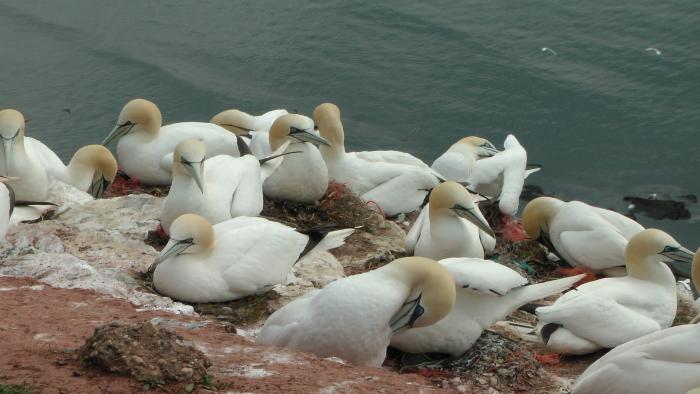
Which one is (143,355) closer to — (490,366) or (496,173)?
(490,366)

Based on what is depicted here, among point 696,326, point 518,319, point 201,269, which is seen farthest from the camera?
A: point 518,319

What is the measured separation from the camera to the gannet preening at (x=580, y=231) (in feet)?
27.9

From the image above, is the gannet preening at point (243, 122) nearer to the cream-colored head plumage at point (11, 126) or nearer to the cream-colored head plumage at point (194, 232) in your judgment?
the cream-colored head plumage at point (11, 126)

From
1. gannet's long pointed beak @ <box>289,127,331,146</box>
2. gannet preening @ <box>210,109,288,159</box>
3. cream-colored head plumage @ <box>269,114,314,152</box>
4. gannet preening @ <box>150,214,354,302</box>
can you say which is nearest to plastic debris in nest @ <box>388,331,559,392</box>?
gannet preening @ <box>150,214,354,302</box>

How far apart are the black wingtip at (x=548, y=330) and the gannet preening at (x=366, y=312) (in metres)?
1.15

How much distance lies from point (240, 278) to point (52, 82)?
28.8 ft

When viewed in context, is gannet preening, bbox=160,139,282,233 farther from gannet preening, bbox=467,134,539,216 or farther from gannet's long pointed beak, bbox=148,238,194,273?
gannet preening, bbox=467,134,539,216

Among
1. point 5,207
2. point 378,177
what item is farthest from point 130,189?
point 5,207

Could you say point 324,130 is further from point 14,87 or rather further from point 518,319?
point 14,87

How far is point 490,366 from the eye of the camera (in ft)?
20.0

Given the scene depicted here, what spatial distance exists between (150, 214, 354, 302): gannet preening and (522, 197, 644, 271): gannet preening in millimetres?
2465

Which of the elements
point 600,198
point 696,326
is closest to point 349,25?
point 600,198

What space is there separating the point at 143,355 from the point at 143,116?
16.2ft

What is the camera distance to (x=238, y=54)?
15125mm
